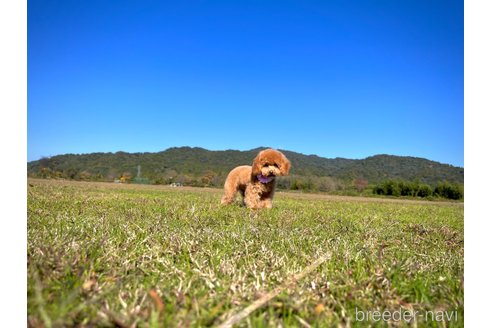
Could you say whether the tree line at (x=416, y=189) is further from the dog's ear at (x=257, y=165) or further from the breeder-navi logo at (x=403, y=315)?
the breeder-navi logo at (x=403, y=315)

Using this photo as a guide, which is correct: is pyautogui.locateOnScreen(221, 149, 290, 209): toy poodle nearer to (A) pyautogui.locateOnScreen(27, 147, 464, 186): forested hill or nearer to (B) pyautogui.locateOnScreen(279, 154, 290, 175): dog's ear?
(B) pyautogui.locateOnScreen(279, 154, 290, 175): dog's ear

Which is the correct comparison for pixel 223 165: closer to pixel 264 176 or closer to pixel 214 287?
pixel 264 176

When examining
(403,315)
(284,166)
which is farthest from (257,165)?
(403,315)

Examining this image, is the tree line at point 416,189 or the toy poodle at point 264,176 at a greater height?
the toy poodle at point 264,176

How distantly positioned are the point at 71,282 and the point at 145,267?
1.63ft

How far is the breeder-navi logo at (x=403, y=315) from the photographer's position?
1416 mm

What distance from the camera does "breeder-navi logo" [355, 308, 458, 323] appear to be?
1.42 metres

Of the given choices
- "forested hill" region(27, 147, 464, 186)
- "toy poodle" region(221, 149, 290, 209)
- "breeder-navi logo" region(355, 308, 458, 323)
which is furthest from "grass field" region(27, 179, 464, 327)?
"forested hill" region(27, 147, 464, 186)

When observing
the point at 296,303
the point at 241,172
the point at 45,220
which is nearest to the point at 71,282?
the point at 296,303

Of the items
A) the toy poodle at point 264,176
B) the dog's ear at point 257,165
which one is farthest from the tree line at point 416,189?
the dog's ear at point 257,165

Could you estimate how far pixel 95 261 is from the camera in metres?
1.83

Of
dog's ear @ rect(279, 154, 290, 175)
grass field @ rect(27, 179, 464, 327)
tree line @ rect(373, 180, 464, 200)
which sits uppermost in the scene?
dog's ear @ rect(279, 154, 290, 175)

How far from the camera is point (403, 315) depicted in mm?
1454

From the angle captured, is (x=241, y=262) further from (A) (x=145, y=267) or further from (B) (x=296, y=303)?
(B) (x=296, y=303)
